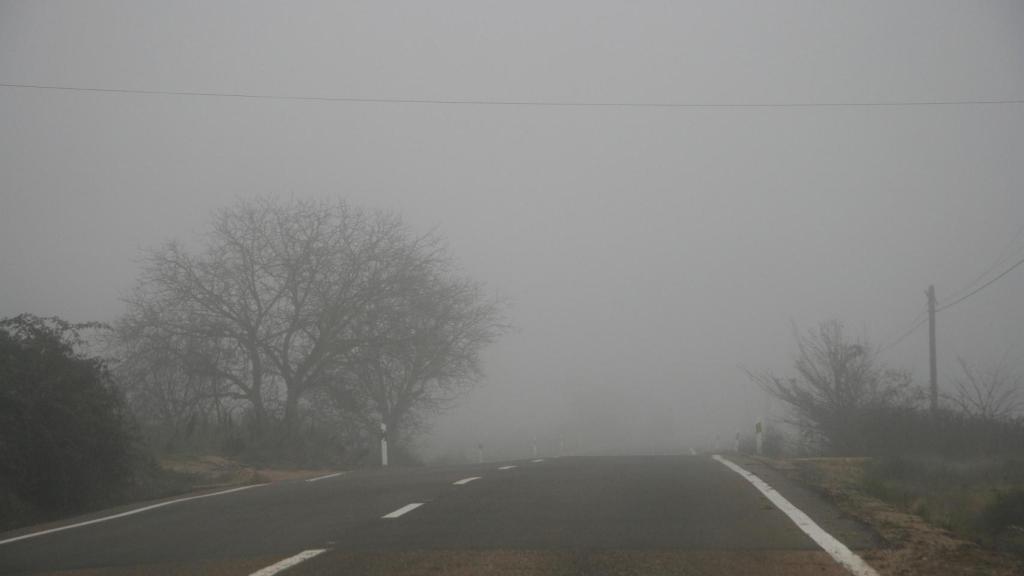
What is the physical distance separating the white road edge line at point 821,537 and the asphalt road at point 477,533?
0.29ft

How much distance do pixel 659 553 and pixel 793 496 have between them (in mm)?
4258

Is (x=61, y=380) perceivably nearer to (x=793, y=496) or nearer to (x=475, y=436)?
(x=793, y=496)

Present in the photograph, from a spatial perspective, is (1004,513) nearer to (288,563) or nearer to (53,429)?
(288,563)

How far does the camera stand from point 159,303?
29047 mm

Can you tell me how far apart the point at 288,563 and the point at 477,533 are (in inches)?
72.2

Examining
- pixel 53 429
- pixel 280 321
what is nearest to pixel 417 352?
pixel 280 321

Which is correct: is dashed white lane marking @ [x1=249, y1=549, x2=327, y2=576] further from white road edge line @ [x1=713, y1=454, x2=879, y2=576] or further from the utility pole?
the utility pole

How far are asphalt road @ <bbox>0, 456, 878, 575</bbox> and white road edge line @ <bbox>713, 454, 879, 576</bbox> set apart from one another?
90mm

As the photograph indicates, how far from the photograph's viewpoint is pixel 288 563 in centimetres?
730

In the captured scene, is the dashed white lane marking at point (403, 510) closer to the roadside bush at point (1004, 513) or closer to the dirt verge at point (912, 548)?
the dirt verge at point (912, 548)

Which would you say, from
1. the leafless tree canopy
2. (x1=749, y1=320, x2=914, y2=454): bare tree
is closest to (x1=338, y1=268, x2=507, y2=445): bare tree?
the leafless tree canopy

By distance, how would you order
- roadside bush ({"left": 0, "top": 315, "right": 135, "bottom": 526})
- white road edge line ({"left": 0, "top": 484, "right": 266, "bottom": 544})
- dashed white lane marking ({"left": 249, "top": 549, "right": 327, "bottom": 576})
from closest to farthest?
1. dashed white lane marking ({"left": 249, "top": 549, "right": 327, "bottom": 576})
2. white road edge line ({"left": 0, "top": 484, "right": 266, "bottom": 544})
3. roadside bush ({"left": 0, "top": 315, "right": 135, "bottom": 526})

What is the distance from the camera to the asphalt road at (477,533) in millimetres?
7059

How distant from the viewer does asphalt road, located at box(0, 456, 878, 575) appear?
278 inches
